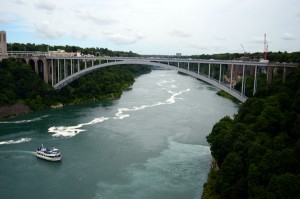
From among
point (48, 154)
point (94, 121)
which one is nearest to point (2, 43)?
point (94, 121)

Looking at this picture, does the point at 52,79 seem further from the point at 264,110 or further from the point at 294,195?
the point at 294,195

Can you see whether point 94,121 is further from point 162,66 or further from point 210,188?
point 210,188

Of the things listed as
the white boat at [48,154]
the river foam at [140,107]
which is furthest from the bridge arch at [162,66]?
the white boat at [48,154]

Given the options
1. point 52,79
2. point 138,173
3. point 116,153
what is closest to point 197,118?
point 116,153

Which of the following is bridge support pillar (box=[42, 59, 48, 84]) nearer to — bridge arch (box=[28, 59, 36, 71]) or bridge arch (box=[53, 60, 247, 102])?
bridge arch (box=[53, 60, 247, 102])

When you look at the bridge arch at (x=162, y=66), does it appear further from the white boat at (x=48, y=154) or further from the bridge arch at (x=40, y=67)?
the white boat at (x=48, y=154)

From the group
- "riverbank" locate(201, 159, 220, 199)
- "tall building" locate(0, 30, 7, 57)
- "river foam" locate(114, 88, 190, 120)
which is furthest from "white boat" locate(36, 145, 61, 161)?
"tall building" locate(0, 30, 7, 57)
